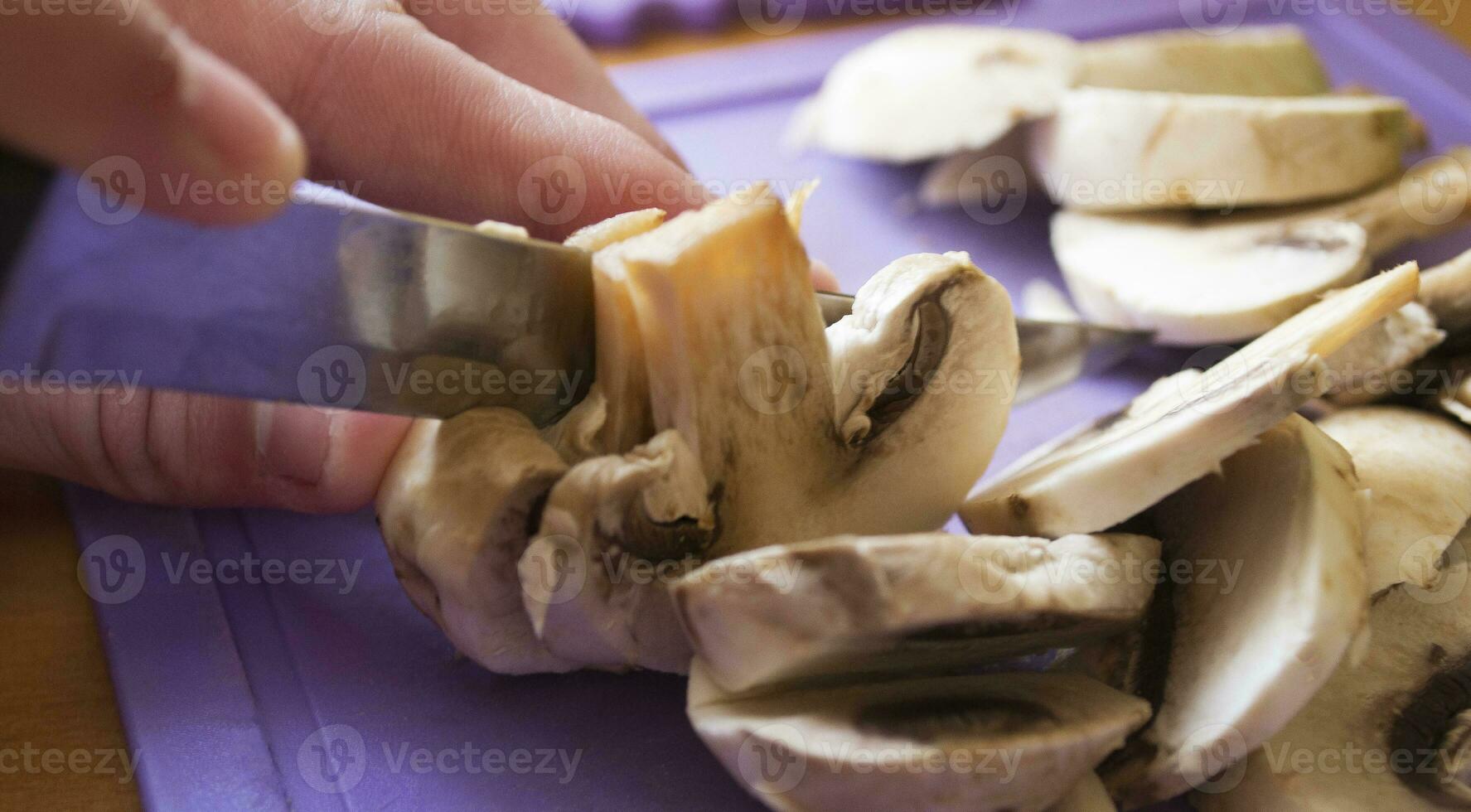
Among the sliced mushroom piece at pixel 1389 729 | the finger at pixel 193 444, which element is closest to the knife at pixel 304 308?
the finger at pixel 193 444

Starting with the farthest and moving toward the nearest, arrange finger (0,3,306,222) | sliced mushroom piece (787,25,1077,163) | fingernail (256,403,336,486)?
sliced mushroom piece (787,25,1077,163) → fingernail (256,403,336,486) → finger (0,3,306,222)

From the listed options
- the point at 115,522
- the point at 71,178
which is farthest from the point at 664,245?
the point at 115,522

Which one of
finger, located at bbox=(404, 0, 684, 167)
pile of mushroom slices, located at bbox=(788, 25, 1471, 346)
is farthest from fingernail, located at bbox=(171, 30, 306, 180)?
pile of mushroom slices, located at bbox=(788, 25, 1471, 346)

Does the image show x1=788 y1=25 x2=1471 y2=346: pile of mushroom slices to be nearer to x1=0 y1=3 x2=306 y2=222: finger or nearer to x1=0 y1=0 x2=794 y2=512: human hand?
x1=0 y1=0 x2=794 y2=512: human hand

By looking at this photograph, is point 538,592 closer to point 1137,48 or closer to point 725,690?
point 725,690

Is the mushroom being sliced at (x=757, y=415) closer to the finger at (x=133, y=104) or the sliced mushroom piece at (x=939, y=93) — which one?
the finger at (x=133, y=104)

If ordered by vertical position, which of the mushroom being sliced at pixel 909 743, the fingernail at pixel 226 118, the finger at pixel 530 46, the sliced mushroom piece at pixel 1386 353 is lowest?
the mushroom being sliced at pixel 909 743
